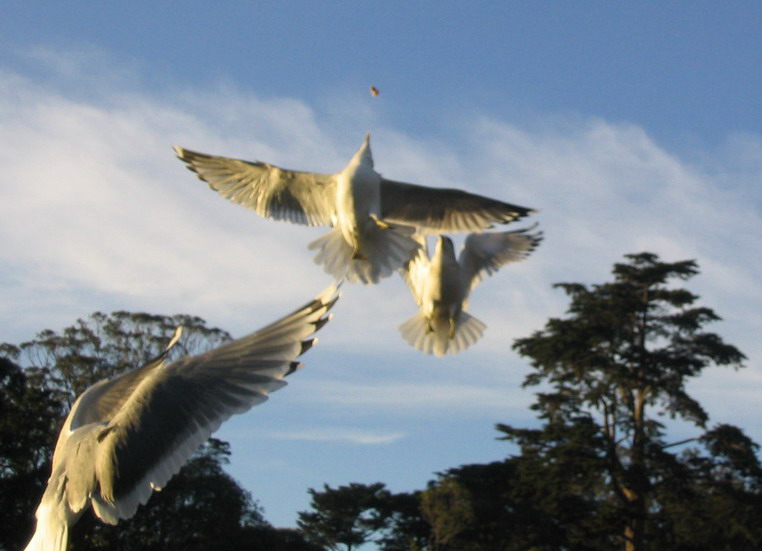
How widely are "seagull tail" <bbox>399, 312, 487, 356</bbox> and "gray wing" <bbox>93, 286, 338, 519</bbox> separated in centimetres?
438

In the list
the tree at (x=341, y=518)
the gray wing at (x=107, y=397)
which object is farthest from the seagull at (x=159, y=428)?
the tree at (x=341, y=518)

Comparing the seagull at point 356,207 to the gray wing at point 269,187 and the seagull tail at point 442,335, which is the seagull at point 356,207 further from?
the seagull tail at point 442,335

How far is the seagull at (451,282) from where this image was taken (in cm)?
838

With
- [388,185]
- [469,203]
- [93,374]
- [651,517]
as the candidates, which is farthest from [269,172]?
[93,374]

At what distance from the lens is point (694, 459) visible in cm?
2228

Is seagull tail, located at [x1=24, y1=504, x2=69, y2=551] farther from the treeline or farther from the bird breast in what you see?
the treeline

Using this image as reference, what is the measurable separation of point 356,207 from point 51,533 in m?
3.33

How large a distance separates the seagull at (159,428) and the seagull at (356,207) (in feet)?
8.36

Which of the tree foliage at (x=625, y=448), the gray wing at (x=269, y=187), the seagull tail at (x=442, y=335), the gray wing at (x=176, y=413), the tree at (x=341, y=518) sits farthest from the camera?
the tree at (x=341, y=518)

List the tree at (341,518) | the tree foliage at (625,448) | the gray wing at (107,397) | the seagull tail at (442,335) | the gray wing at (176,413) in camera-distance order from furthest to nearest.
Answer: the tree at (341,518), the tree foliage at (625,448), the seagull tail at (442,335), the gray wing at (107,397), the gray wing at (176,413)

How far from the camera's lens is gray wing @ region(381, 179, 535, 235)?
836 centimetres

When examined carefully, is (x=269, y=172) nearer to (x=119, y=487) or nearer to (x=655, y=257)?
(x=119, y=487)

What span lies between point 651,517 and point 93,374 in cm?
1142

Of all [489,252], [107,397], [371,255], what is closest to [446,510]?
[489,252]
